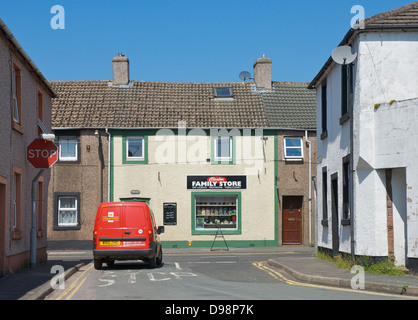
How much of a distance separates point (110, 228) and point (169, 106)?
1606 cm

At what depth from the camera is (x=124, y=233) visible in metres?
20.0

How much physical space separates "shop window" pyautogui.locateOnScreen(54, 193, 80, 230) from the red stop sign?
531 inches

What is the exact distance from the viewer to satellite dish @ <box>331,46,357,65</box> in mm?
17844

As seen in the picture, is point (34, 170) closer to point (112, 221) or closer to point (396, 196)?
point (112, 221)

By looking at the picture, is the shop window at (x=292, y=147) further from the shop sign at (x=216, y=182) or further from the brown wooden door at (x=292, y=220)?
the shop sign at (x=216, y=182)

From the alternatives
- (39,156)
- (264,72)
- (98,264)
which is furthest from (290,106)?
(39,156)

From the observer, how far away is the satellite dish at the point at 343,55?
17.8 m

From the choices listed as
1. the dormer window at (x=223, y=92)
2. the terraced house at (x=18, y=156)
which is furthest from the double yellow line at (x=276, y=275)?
the dormer window at (x=223, y=92)

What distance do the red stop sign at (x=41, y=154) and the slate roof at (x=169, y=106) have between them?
13523 millimetres

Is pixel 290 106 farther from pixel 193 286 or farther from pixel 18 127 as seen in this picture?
pixel 193 286

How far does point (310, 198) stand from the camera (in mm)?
34188
